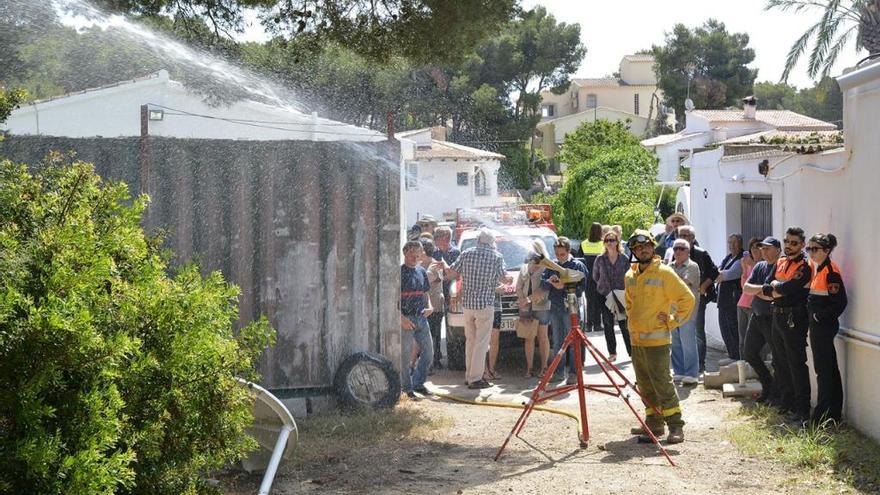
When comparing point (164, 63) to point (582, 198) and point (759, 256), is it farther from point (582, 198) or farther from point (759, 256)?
point (582, 198)

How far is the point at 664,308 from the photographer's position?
9188 millimetres

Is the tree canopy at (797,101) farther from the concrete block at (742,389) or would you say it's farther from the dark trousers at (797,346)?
the dark trousers at (797,346)

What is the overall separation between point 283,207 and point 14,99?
4.60 meters

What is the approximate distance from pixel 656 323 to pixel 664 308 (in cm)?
15

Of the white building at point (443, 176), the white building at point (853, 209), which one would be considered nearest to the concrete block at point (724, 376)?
the white building at point (853, 209)

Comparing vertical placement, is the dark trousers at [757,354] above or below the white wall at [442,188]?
below

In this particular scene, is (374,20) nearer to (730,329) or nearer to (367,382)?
(367,382)

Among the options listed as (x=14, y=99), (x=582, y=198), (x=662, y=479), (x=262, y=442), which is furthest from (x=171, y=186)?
(x=582, y=198)

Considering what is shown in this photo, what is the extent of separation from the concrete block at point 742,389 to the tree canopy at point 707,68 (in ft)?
206

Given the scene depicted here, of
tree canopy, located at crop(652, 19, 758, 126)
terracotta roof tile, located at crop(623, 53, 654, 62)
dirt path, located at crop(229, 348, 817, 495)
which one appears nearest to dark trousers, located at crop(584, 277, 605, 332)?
dirt path, located at crop(229, 348, 817, 495)

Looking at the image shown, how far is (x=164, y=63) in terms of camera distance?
1822cm

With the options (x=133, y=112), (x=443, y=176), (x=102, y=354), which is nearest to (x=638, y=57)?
(x=443, y=176)

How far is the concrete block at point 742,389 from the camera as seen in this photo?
426 inches

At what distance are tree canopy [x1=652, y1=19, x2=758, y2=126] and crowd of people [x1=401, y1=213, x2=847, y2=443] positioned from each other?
5861cm
